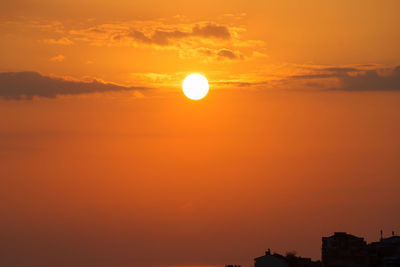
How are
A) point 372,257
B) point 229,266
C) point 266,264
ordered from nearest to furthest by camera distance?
point 372,257 → point 266,264 → point 229,266

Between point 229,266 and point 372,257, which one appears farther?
point 229,266

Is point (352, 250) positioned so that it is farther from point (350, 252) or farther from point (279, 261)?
point (279, 261)

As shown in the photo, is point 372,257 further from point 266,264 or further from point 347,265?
point 266,264

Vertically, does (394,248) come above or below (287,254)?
below

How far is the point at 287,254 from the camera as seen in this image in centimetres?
18075

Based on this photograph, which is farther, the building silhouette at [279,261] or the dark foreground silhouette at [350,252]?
the building silhouette at [279,261]

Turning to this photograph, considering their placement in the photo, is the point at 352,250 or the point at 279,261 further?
the point at 279,261

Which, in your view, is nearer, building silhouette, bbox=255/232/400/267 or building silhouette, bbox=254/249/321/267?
building silhouette, bbox=255/232/400/267

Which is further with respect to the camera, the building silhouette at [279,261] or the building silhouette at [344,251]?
the building silhouette at [279,261]

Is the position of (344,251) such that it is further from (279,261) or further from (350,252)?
(279,261)

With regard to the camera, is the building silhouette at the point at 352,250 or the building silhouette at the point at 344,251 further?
the building silhouette at the point at 344,251

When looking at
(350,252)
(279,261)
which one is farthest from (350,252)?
(279,261)

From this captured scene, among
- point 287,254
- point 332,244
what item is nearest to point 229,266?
point 287,254

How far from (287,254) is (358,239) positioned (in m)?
33.4
